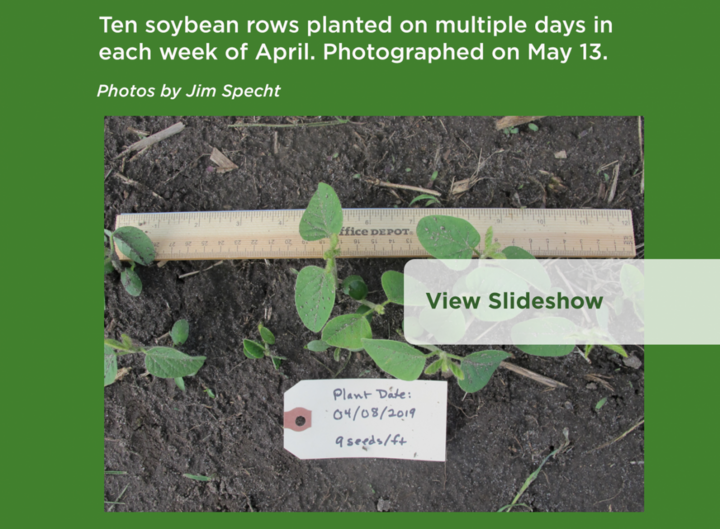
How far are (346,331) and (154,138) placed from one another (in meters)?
1.20

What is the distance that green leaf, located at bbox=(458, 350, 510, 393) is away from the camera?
60.5 inches

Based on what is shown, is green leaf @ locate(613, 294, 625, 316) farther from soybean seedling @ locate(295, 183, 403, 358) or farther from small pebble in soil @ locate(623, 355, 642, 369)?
soybean seedling @ locate(295, 183, 403, 358)

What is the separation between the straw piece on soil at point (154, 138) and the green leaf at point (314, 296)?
95 cm

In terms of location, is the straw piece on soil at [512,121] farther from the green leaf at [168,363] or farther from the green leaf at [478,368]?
the green leaf at [168,363]

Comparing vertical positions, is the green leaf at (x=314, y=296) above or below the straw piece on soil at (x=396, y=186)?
below

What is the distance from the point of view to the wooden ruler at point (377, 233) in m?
1.79

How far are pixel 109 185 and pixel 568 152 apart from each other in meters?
1.95

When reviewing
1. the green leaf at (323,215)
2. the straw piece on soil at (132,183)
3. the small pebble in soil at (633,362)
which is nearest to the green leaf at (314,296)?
the green leaf at (323,215)

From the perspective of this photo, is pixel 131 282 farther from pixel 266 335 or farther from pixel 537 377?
pixel 537 377

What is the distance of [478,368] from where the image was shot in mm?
1549

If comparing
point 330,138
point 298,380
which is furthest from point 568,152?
point 298,380

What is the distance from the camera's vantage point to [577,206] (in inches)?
74.7

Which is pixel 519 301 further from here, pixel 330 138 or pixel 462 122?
pixel 330 138

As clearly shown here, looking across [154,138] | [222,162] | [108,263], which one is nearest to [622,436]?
[222,162]
